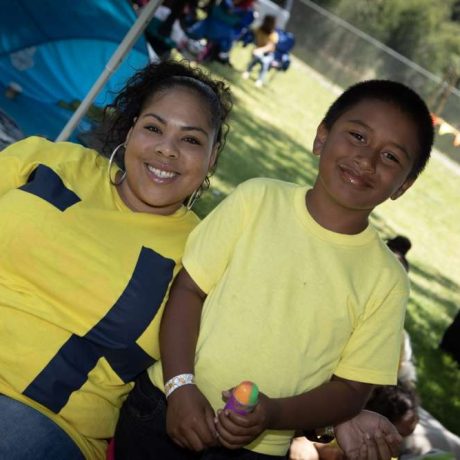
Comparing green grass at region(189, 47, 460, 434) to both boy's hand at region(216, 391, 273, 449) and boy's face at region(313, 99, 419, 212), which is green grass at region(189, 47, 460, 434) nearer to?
boy's face at region(313, 99, 419, 212)

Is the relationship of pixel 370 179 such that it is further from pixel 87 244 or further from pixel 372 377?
pixel 87 244

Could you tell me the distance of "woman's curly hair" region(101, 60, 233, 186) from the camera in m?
2.15

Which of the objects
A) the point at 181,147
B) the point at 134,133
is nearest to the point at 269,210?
the point at 181,147

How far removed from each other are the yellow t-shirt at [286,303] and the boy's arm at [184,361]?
0.13 ft

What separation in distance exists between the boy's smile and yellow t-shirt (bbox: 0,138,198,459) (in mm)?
507

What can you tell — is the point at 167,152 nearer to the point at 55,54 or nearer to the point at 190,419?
the point at 190,419

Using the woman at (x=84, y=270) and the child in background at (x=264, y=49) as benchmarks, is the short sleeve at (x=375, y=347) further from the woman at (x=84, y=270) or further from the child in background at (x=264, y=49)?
the child in background at (x=264, y=49)

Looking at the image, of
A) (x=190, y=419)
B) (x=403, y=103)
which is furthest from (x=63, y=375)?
(x=403, y=103)

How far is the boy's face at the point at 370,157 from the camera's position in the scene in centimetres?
170

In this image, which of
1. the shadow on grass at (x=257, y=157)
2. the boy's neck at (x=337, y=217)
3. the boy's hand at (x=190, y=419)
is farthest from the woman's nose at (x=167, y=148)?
the shadow on grass at (x=257, y=157)

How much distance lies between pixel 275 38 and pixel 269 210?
15307 mm

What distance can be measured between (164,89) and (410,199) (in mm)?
11606

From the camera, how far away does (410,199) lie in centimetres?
1305

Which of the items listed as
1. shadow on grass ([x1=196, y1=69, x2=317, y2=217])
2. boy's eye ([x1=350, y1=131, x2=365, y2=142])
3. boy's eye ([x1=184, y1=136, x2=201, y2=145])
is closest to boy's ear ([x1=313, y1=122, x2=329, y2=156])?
boy's eye ([x1=350, y1=131, x2=365, y2=142])
